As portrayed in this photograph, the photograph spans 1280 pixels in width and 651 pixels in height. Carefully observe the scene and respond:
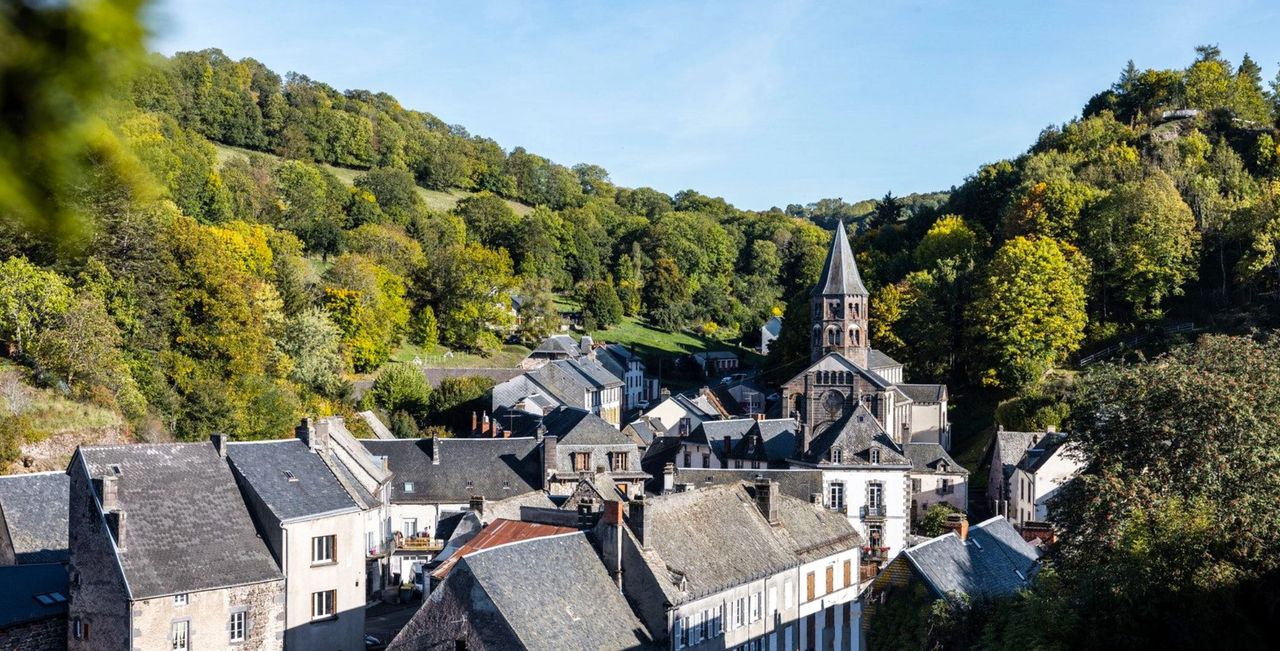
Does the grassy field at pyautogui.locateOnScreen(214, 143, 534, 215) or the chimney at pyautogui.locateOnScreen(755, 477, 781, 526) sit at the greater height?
the grassy field at pyautogui.locateOnScreen(214, 143, 534, 215)

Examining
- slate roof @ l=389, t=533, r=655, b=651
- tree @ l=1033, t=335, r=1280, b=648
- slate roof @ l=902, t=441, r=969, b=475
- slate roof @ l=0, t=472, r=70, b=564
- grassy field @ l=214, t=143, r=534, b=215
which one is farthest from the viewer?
grassy field @ l=214, t=143, r=534, b=215

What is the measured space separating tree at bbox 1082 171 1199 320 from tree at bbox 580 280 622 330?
157 feet

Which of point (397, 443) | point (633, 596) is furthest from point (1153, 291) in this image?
point (633, 596)

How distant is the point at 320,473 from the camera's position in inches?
1378

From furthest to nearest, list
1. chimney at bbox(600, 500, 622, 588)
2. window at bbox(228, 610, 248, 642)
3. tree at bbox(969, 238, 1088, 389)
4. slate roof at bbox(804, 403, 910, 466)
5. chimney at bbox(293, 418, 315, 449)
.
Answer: tree at bbox(969, 238, 1088, 389)
slate roof at bbox(804, 403, 910, 466)
chimney at bbox(293, 418, 315, 449)
window at bbox(228, 610, 248, 642)
chimney at bbox(600, 500, 622, 588)

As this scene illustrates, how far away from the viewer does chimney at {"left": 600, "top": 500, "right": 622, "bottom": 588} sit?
91.1 feet

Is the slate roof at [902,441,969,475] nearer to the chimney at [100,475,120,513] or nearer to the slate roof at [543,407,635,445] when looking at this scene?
the slate roof at [543,407,635,445]

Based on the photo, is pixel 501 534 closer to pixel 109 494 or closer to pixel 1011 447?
pixel 109 494

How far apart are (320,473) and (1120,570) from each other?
23.8 meters

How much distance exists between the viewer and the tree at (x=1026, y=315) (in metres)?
67.8

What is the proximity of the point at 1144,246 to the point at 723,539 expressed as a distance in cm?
5030

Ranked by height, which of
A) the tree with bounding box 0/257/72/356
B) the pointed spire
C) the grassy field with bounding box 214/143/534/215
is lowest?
the tree with bounding box 0/257/72/356

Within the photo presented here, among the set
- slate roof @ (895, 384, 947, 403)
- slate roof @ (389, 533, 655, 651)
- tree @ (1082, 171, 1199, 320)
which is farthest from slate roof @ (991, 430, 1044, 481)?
slate roof @ (389, 533, 655, 651)

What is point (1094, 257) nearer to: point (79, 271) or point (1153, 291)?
point (1153, 291)
